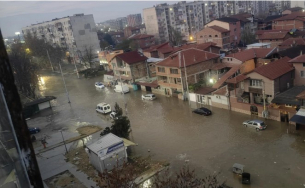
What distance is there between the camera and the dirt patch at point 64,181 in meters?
15.1

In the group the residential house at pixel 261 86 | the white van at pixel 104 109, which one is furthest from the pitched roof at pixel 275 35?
the white van at pixel 104 109

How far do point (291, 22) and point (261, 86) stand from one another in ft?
116

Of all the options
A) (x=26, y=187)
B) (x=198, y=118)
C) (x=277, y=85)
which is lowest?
(x=198, y=118)

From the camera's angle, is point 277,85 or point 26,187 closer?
point 26,187

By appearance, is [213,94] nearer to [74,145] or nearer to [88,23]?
[74,145]

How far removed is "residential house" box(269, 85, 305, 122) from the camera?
63.9 feet

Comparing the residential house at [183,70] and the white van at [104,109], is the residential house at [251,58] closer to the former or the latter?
the residential house at [183,70]

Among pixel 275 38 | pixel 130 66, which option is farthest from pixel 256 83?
pixel 275 38

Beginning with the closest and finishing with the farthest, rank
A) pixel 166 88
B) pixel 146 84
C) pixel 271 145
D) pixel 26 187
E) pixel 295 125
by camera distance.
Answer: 1. pixel 26 187
2. pixel 271 145
3. pixel 295 125
4. pixel 166 88
5. pixel 146 84

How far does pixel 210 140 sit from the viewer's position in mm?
18828

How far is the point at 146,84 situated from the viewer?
114ft

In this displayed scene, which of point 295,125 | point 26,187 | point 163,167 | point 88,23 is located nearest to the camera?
point 26,187

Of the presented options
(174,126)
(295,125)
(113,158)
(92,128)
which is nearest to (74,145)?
(92,128)

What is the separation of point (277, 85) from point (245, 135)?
20.0 ft
